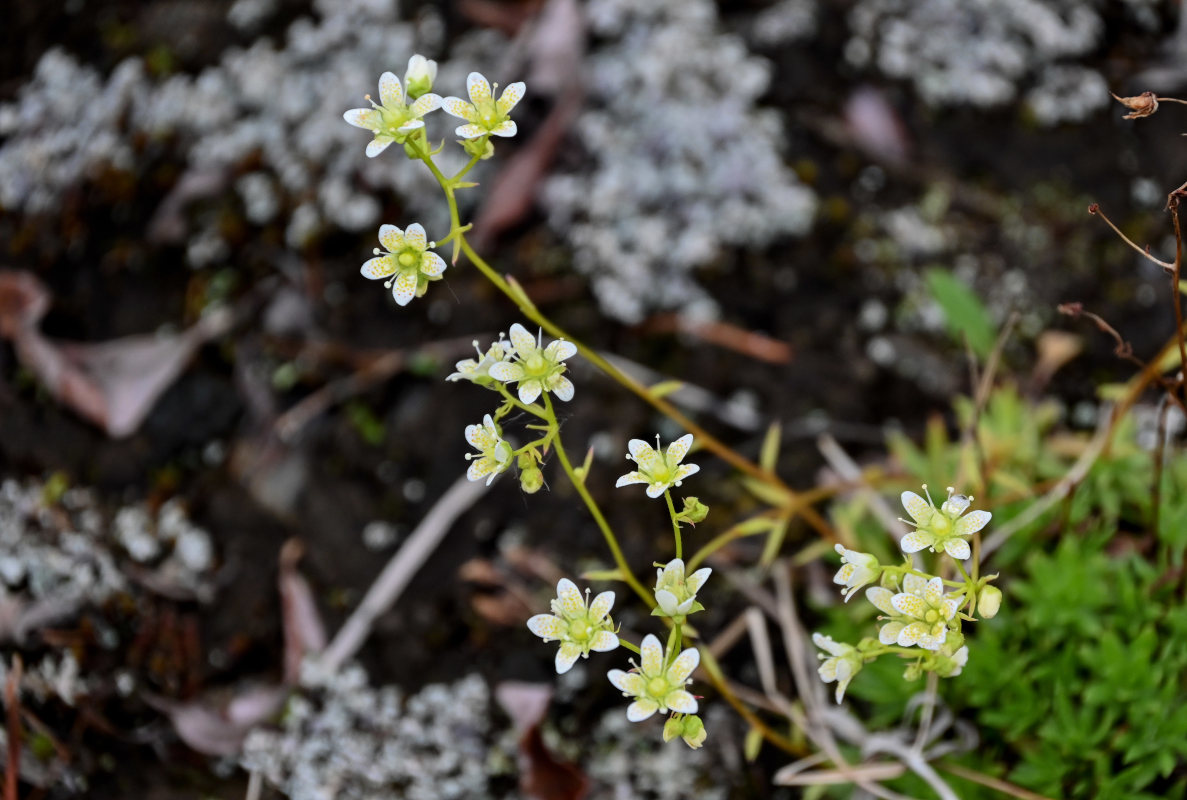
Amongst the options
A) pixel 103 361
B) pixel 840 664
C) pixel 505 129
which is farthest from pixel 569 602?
pixel 103 361

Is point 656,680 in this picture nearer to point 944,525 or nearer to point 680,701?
point 680,701

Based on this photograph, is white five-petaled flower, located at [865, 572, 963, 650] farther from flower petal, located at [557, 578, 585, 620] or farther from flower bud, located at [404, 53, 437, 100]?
flower bud, located at [404, 53, 437, 100]

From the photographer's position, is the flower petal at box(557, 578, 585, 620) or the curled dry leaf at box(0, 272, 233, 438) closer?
the flower petal at box(557, 578, 585, 620)

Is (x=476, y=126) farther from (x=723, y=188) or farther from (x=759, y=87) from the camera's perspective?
(x=759, y=87)

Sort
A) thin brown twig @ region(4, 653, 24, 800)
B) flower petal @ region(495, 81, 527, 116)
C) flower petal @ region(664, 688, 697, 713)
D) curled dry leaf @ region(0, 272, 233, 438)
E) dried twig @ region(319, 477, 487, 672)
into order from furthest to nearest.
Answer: curled dry leaf @ region(0, 272, 233, 438) < dried twig @ region(319, 477, 487, 672) < thin brown twig @ region(4, 653, 24, 800) < flower petal @ region(495, 81, 527, 116) < flower petal @ region(664, 688, 697, 713)

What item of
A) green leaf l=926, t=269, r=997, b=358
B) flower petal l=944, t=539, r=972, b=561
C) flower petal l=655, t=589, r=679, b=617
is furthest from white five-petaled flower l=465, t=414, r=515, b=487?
green leaf l=926, t=269, r=997, b=358

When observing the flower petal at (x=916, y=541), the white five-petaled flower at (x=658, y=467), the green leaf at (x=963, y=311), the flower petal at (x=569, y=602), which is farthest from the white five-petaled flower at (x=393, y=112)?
the green leaf at (x=963, y=311)

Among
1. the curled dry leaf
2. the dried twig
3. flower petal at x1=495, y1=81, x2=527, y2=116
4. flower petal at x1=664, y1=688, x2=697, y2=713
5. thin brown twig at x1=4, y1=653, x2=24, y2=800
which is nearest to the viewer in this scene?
flower petal at x1=664, y1=688, x2=697, y2=713
